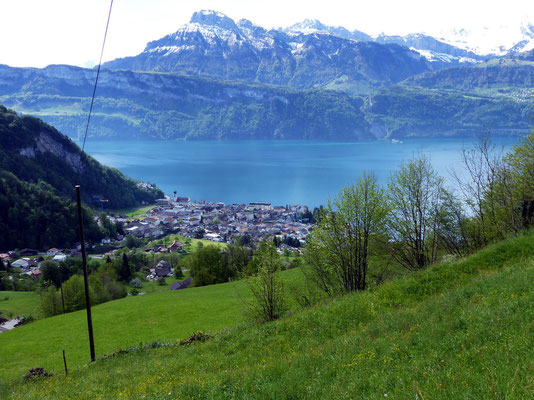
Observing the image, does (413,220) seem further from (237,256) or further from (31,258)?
(31,258)

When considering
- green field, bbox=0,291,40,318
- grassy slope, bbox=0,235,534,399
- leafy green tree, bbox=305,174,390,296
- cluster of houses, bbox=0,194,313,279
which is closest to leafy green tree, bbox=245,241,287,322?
leafy green tree, bbox=305,174,390,296

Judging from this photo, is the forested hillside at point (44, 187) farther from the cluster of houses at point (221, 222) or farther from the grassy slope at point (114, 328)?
the grassy slope at point (114, 328)

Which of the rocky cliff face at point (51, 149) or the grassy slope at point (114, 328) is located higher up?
the rocky cliff face at point (51, 149)

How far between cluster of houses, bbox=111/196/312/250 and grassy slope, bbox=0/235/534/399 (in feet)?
236

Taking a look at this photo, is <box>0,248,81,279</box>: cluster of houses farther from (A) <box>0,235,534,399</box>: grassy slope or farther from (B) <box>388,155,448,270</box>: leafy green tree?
(B) <box>388,155,448,270</box>: leafy green tree

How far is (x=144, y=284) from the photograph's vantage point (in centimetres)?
5616

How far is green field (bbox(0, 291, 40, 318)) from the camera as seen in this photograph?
4084 centimetres

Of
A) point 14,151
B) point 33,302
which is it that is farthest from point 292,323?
point 14,151

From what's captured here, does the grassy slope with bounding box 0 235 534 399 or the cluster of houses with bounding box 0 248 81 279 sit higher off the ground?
the grassy slope with bounding box 0 235 534 399

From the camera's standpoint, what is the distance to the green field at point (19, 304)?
40.8 m

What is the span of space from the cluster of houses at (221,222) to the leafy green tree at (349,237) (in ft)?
218

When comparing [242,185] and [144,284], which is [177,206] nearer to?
[242,185]

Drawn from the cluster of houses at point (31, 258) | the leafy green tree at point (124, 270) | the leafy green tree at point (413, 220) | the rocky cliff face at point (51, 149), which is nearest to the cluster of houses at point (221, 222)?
the cluster of houses at point (31, 258)

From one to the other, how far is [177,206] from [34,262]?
5515 centimetres
